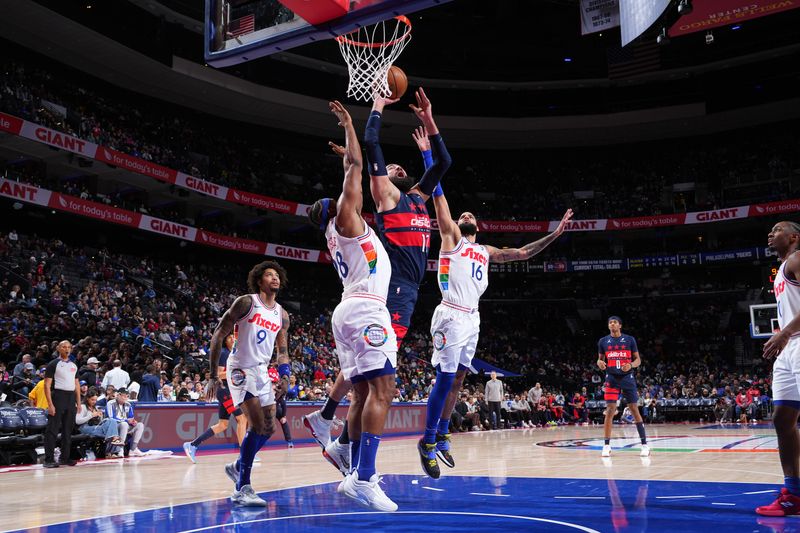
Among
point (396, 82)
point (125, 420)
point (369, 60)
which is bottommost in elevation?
point (125, 420)

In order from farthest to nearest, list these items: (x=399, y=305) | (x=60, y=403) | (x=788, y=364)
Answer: (x=60, y=403) → (x=399, y=305) → (x=788, y=364)

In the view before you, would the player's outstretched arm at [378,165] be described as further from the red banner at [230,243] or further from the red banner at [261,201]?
the red banner at [261,201]

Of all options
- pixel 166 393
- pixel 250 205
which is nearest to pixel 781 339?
pixel 166 393

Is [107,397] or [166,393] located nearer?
[107,397]

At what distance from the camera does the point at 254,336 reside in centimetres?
690

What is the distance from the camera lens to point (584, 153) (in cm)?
4169

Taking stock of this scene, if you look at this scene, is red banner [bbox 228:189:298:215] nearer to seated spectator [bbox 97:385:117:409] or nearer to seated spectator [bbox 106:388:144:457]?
seated spectator [bbox 97:385:117:409]

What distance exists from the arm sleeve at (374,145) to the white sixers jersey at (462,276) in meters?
1.53

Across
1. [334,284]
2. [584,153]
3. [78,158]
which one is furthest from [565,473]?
[584,153]

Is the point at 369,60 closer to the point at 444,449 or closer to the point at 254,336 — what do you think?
the point at 254,336

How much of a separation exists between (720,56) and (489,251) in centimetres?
3183

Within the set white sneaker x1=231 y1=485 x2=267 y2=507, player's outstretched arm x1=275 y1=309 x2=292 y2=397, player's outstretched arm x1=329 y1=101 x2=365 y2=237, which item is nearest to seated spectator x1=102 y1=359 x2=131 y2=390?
player's outstretched arm x1=275 y1=309 x2=292 y2=397

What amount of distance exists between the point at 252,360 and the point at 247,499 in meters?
1.31

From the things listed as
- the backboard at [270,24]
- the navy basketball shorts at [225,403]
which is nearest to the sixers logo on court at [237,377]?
the backboard at [270,24]
